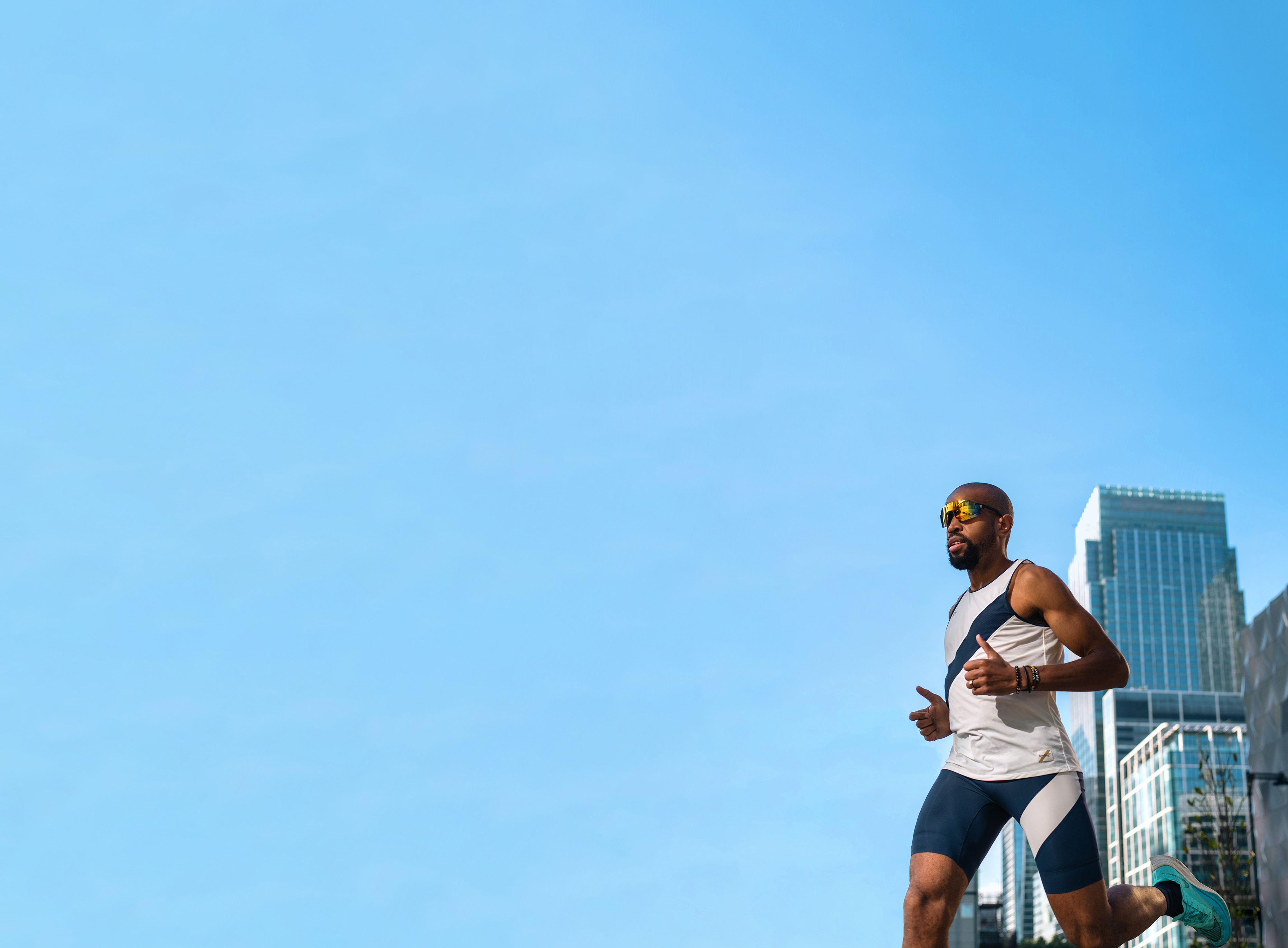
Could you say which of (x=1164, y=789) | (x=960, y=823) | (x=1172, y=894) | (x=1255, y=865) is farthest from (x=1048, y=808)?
(x=1164, y=789)

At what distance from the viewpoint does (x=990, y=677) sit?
215 inches

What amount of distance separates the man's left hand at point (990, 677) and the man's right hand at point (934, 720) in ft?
2.65

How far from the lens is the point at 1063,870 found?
5578 mm

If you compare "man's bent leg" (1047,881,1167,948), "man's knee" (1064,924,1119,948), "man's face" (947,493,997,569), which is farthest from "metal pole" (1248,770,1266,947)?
"man's face" (947,493,997,569)

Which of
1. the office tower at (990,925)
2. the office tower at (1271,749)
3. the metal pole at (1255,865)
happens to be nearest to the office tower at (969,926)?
the office tower at (990,925)

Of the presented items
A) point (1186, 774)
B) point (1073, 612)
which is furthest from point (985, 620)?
point (1186, 774)

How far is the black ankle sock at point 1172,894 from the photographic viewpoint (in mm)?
6211

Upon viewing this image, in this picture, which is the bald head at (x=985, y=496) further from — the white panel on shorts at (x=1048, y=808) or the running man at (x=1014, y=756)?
the white panel on shorts at (x=1048, y=808)

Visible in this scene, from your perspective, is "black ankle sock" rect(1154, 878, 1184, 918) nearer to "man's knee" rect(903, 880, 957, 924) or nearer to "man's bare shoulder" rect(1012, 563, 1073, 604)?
"man's knee" rect(903, 880, 957, 924)

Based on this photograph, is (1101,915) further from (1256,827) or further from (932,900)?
(1256,827)

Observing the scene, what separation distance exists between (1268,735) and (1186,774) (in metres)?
111

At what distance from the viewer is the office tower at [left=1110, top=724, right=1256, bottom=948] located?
455 feet

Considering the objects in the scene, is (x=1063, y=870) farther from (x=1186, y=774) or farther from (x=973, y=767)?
(x=1186, y=774)

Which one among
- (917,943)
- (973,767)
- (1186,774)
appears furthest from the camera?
(1186,774)
